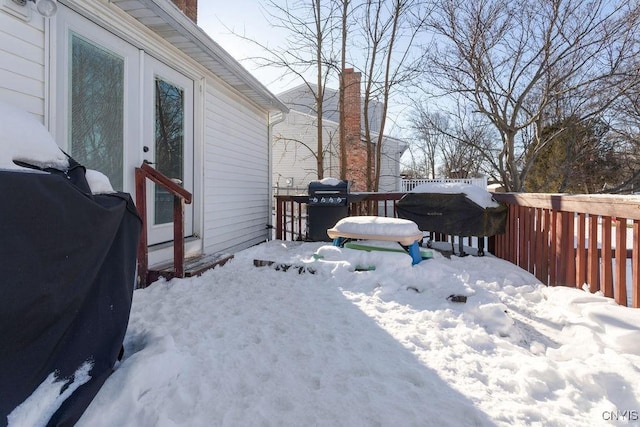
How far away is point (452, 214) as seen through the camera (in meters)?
4.73

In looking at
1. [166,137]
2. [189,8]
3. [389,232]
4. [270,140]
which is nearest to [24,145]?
[166,137]

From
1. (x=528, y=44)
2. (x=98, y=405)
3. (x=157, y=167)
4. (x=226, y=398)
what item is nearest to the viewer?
(x=98, y=405)

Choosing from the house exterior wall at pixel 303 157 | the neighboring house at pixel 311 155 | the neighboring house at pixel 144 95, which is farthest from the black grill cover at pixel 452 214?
the house exterior wall at pixel 303 157

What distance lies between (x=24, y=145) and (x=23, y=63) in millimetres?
1469

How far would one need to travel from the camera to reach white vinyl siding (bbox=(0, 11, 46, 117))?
225 centimetres

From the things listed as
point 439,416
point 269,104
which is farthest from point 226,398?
point 269,104

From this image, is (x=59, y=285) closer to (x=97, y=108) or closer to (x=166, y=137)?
(x=97, y=108)

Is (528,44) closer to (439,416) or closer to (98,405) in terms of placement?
(439,416)

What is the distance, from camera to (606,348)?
6.07 feet

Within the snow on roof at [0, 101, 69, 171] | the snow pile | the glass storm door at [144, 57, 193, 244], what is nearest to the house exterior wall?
the glass storm door at [144, 57, 193, 244]

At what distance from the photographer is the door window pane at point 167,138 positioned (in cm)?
375

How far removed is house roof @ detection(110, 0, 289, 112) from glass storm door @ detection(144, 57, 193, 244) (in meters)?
0.31

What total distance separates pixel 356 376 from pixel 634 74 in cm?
807

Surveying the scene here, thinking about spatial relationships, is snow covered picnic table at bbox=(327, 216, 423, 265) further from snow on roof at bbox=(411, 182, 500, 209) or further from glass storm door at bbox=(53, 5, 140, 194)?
glass storm door at bbox=(53, 5, 140, 194)
